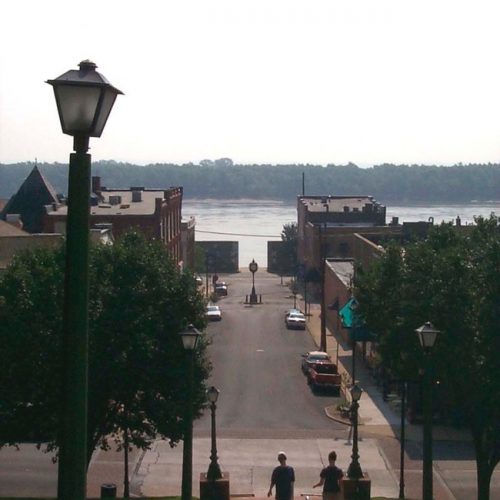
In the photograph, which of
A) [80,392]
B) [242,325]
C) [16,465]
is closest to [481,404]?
[16,465]

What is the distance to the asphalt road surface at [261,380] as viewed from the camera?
119ft

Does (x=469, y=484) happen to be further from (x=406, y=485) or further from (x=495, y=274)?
(x=495, y=274)

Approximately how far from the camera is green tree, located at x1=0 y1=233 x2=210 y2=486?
23672 millimetres

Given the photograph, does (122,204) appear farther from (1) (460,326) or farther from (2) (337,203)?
(1) (460,326)

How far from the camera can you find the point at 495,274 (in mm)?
24031

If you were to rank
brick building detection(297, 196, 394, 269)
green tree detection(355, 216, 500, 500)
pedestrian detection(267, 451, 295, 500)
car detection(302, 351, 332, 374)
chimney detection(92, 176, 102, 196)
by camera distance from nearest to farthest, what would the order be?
1. pedestrian detection(267, 451, 295, 500)
2. green tree detection(355, 216, 500, 500)
3. car detection(302, 351, 332, 374)
4. chimney detection(92, 176, 102, 196)
5. brick building detection(297, 196, 394, 269)

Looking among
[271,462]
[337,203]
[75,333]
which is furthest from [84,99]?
[337,203]

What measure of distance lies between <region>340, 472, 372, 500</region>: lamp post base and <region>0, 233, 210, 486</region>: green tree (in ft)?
13.3

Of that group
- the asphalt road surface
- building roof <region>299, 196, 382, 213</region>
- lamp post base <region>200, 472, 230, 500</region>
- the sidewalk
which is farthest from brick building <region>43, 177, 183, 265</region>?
lamp post base <region>200, 472, 230, 500</region>

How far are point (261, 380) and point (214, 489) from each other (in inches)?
897

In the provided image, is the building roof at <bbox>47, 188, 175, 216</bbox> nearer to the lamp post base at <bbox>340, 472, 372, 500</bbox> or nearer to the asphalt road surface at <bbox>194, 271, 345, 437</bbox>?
the asphalt road surface at <bbox>194, 271, 345, 437</bbox>

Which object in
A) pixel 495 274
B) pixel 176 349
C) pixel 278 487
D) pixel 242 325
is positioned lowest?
pixel 242 325

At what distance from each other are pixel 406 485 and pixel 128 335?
9065 millimetres

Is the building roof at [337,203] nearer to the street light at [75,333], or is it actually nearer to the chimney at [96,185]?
the chimney at [96,185]
